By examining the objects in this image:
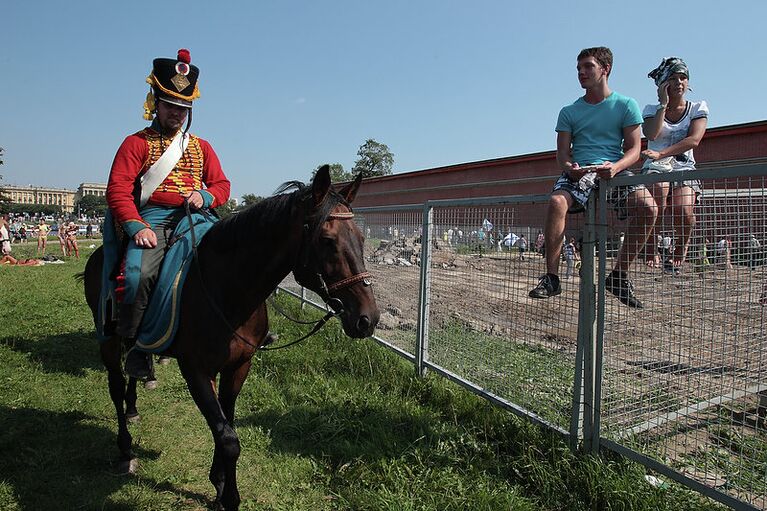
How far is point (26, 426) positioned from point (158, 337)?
2486 mm

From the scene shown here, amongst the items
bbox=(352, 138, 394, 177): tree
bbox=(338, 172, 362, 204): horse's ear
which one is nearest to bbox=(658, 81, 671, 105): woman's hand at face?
bbox=(338, 172, 362, 204): horse's ear

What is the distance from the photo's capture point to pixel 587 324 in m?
3.23

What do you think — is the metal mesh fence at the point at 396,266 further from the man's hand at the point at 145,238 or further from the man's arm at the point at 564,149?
the man's hand at the point at 145,238

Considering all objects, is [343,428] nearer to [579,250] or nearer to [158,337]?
[158,337]

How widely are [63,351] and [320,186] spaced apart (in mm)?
5855

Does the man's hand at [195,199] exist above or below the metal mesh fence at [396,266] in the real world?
above

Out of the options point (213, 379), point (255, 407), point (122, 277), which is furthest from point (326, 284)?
point (255, 407)

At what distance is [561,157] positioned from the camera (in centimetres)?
376

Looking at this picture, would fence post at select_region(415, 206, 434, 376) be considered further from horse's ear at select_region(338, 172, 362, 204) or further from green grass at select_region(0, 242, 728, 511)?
horse's ear at select_region(338, 172, 362, 204)

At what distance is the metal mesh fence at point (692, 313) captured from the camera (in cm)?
275

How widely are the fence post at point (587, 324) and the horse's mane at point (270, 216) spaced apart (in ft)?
5.50

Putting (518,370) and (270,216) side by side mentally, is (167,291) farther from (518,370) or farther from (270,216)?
(518,370)

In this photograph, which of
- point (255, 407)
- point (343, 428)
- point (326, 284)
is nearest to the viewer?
point (326, 284)

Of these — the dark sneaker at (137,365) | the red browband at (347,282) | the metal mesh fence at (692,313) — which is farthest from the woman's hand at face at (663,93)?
the dark sneaker at (137,365)
